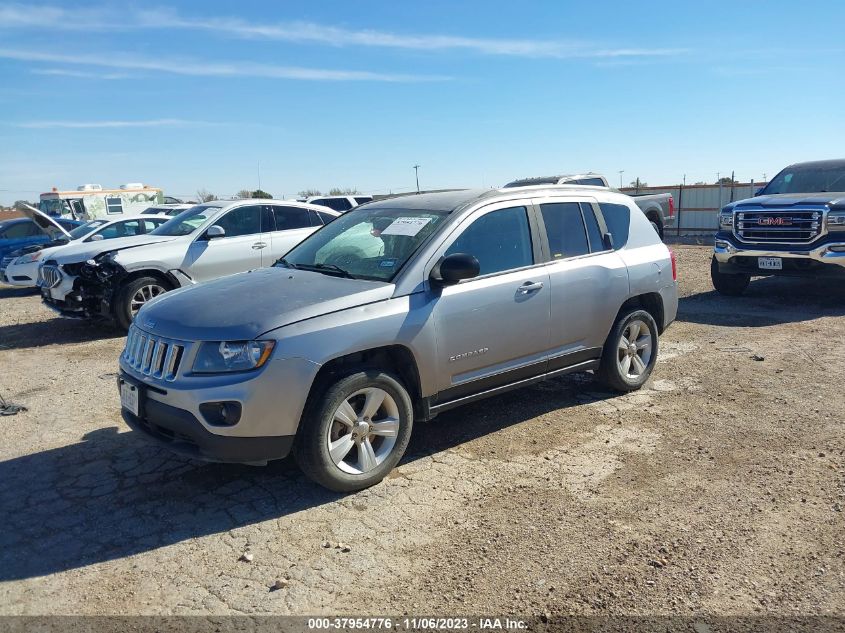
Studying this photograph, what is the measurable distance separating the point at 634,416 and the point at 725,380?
1.49 m

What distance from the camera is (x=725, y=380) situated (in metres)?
6.64

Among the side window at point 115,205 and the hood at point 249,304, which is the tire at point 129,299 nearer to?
the hood at point 249,304

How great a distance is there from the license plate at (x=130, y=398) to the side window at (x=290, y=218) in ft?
20.1

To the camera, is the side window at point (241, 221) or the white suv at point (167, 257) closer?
the white suv at point (167, 257)

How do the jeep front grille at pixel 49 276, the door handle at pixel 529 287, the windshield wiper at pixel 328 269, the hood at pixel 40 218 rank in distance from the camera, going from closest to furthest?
the windshield wiper at pixel 328 269 < the door handle at pixel 529 287 < the jeep front grille at pixel 49 276 < the hood at pixel 40 218

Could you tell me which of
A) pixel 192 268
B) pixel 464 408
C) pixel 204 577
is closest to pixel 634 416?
pixel 464 408

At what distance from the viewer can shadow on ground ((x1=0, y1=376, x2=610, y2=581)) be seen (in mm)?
3799

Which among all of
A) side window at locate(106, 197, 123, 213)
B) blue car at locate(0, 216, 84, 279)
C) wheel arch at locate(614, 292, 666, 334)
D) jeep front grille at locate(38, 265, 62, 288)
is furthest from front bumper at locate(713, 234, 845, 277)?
side window at locate(106, 197, 123, 213)

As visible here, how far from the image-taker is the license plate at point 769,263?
33.8 feet

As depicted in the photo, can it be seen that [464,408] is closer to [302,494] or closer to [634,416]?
[634,416]

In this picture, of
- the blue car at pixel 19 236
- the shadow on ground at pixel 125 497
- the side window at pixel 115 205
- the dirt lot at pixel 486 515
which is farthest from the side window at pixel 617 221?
the side window at pixel 115 205

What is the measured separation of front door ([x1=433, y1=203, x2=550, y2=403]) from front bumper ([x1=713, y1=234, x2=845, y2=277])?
6470 mm

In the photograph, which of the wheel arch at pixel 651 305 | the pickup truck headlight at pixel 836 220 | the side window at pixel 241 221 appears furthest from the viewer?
the side window at pixel 241 221

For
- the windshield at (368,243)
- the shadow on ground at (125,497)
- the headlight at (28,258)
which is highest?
the windshield at (368,243)
